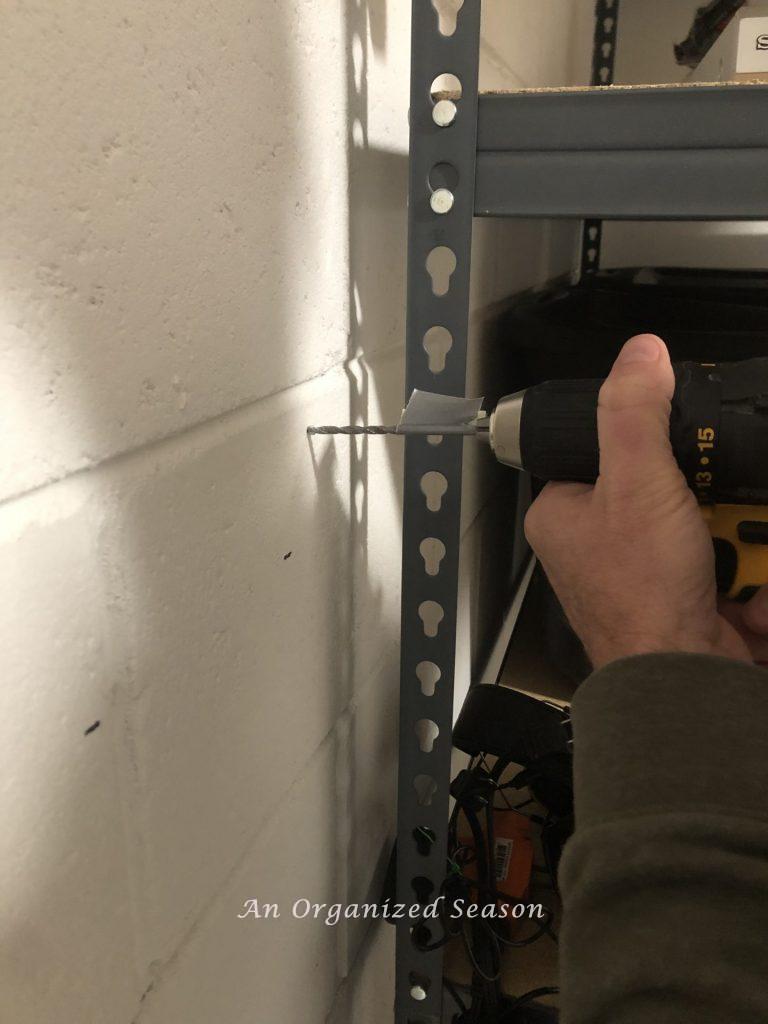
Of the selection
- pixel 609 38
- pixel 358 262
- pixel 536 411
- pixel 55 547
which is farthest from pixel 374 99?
pixel 609 38

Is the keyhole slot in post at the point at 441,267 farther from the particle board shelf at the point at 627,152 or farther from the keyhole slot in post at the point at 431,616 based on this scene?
the keyhole slot in post at the point at 431,616

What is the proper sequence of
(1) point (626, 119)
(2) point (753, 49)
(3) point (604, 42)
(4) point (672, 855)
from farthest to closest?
(3) point (604, 42)
(2) point (753, 49)
(1) point (626, 119)
(4) point (672, 855)

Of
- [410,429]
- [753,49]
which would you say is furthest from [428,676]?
[753,49]

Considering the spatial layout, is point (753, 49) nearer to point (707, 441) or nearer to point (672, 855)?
point (707, 441)

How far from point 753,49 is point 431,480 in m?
0.35

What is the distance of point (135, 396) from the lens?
296 millimetres

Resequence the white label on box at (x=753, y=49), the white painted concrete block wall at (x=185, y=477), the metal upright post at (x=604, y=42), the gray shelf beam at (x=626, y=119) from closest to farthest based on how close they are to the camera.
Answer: the white painted concrete block wall at (x=185, y=477), the gray shelf beam at (x=626, y=119), the white label on box at (x=753, y=49), the metal upright post at (x=604, y=42)

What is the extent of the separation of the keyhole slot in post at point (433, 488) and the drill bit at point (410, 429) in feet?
0.15

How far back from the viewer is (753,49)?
1.72ft

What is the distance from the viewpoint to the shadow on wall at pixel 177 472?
0.88 ft

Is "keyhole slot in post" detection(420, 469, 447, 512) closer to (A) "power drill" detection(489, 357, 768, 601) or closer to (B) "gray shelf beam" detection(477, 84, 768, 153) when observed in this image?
(A) "power drill" detection(489, 357, 768, 601)

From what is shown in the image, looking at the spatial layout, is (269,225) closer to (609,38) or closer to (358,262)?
(358,262)

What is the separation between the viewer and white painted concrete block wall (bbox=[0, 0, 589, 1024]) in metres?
0.25

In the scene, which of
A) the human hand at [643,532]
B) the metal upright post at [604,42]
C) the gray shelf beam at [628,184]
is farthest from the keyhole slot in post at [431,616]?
the metal upright post at [604,42]
